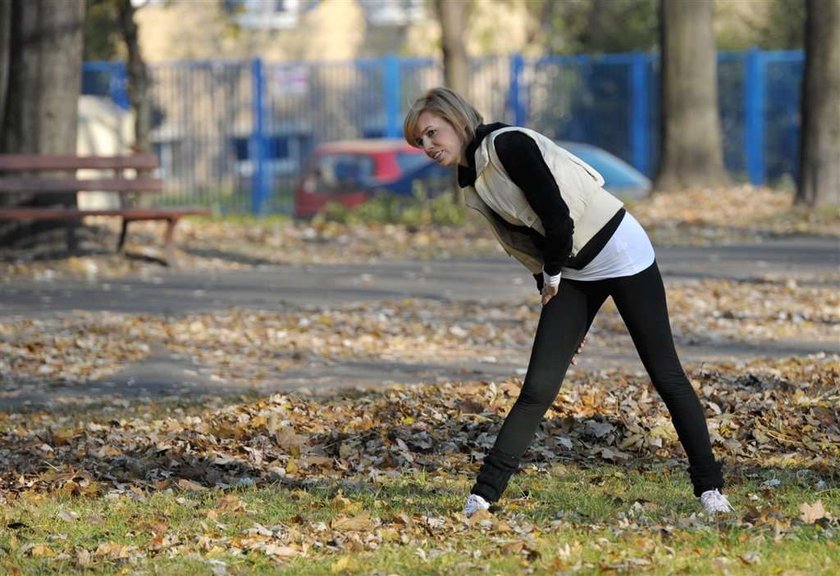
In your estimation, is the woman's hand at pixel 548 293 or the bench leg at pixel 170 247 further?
the bench leg at pixel 170 247

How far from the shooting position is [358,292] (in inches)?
576

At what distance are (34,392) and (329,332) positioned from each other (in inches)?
112

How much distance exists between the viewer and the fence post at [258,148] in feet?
88.6

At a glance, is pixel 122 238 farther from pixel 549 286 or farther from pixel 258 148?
pixel 549 286

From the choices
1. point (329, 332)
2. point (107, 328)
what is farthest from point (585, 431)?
point (107, 328)

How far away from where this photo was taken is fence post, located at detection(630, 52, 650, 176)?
27969mm

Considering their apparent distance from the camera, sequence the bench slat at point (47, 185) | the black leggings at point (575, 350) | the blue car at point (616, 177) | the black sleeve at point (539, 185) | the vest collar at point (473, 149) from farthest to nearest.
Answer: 1. the blue car at point (616, 177)
2. the bench slat at point (47, 185)
3. the black leggings at point (575, 350)
4. the vest collar at point (473, 149)
5. the black sleeve at point (539, 185)

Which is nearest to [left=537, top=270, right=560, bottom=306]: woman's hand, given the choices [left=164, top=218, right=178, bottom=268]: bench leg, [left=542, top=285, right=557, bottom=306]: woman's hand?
[left=542, top=285, right=557, bottom=306]: woman's hand

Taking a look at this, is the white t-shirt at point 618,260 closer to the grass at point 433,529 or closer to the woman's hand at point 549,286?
the woman's hand at point 549,286

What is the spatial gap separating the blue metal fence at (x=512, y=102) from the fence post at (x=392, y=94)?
0.7 inches

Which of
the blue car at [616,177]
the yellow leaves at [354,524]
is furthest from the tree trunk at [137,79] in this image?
the yellow leaves at [354,524]

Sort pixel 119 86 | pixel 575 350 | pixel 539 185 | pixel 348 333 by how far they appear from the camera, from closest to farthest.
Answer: pixel 539 185
pixel 575 350
pixel 348 333
pixel 119 86

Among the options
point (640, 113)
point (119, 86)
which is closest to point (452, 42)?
point (640, 113)

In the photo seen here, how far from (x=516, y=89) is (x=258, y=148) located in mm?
4736
